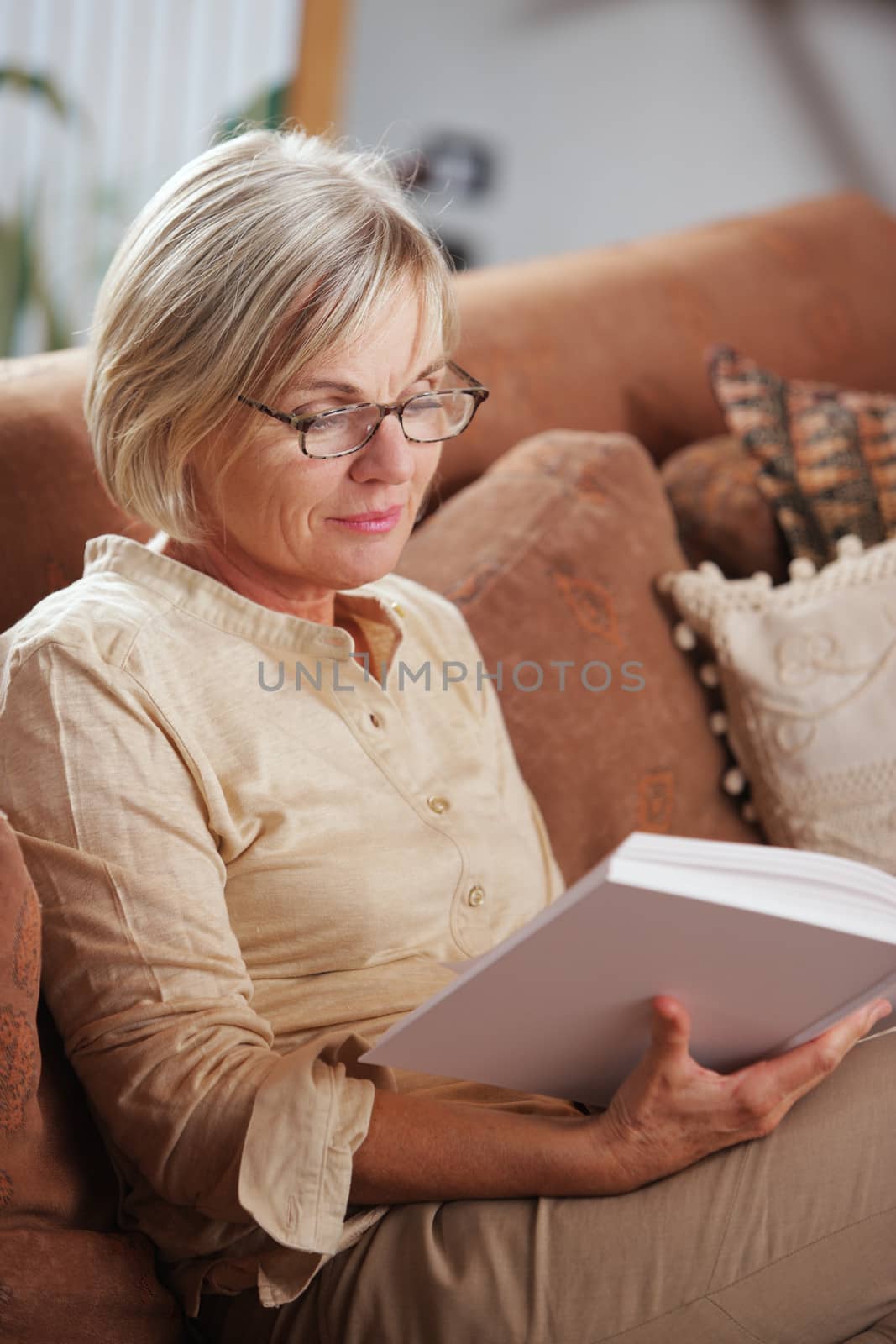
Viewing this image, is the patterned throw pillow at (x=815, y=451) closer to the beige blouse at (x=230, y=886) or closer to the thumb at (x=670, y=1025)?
the beige blouse at (x=230, y=886)

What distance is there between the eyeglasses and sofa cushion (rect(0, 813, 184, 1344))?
369 mm

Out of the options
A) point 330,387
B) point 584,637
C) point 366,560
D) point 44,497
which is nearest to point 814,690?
point 584,637

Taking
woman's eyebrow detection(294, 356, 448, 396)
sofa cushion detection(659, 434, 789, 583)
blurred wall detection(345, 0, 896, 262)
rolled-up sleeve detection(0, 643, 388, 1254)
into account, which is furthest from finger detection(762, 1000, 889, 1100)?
blurred wall detection(345, 0, 896, 262)

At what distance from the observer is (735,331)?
2.19 meters

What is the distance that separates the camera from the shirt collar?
1.10 metres

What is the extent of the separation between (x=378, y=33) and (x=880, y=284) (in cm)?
170

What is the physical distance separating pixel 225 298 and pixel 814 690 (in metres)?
0.81

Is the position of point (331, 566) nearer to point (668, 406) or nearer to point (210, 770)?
A: point (210, 770)

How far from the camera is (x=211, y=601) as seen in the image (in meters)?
1.11

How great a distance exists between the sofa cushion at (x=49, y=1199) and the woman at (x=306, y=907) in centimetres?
3

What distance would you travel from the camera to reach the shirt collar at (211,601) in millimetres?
1104

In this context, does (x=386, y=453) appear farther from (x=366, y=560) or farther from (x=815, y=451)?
(x=815, y=451)

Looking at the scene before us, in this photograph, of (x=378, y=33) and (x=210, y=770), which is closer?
(x=210, y=770)

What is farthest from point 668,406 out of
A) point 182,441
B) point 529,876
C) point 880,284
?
point 182,441
